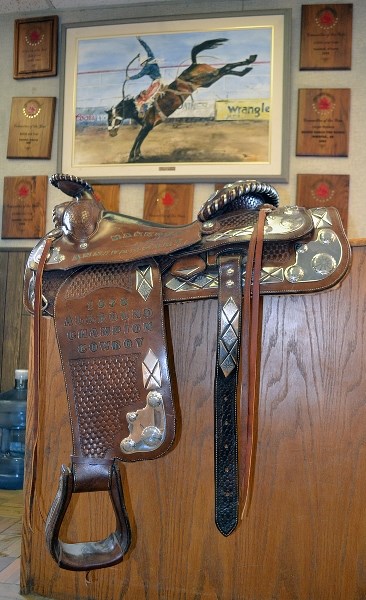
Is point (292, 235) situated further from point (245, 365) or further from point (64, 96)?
point (64, 96)

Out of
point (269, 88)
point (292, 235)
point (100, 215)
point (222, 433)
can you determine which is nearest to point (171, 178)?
point (269, 88)

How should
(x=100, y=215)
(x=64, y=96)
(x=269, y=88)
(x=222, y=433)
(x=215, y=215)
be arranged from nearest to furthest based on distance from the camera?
1. (x=222, y=433)
2. (x=215, y=215)
3. (x=100, y=215)
4. (x=269, y=88)
5. (x=64, y=96)

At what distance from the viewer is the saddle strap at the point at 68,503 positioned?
2.98 ft

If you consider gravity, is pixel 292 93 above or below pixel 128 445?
above

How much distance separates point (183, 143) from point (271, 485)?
1.72 metres

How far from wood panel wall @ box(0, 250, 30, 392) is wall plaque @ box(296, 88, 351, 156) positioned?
1.38 meters

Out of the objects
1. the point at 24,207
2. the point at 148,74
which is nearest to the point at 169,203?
the point at 148,74

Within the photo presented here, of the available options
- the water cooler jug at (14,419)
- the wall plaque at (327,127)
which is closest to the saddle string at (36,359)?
the water cooler jug at (14,419)

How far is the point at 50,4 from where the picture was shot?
2516mm

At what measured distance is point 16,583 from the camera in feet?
3.87

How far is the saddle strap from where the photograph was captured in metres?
0.91

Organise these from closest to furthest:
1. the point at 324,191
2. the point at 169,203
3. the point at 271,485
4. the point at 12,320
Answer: the point at 271,485, the point at 324,191, the point at 169,203, the point at 12,320

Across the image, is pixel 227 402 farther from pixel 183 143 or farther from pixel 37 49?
pixel 37 49

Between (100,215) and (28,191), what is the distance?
59.3 inches
